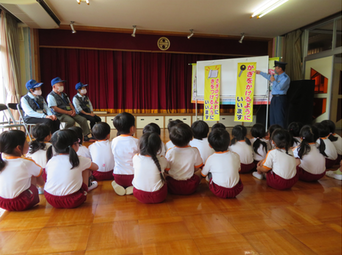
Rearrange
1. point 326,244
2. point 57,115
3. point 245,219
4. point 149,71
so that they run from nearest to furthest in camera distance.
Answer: point 326,244 < point 245,219 < point 57,115 < point 149,71

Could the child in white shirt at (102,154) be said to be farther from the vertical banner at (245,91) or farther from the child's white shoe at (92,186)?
the vertical banner at (245,91)

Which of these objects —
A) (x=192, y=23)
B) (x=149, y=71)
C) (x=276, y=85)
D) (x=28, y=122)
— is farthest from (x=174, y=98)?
(x=28, y=122)

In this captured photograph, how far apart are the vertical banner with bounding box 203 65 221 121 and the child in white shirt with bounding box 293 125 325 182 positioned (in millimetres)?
2530

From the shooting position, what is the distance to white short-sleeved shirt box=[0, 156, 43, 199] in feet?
4.72

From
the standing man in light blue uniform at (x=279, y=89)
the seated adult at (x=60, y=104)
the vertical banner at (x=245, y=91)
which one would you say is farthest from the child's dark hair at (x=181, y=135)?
the standing man in light blue uniform at (x=279, y=89)

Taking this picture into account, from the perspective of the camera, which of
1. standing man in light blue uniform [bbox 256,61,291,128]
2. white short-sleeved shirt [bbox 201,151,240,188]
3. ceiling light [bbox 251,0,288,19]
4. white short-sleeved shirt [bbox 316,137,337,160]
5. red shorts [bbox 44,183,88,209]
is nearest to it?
red shorts [bbox 44,183,88,209]

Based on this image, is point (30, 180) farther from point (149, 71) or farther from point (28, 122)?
point (149, 71)

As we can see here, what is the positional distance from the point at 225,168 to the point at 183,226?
0.56m

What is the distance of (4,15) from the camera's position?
13.3ft

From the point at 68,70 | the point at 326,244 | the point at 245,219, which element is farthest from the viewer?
the point at 68,70

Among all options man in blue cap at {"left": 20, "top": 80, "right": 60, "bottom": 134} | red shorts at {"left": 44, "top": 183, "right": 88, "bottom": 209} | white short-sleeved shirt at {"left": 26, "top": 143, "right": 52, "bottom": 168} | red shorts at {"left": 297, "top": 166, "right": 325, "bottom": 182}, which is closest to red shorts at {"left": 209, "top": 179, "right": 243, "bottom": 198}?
red shorts at {"left": 297, "top": 166, "right": 325, "bottom": 182}

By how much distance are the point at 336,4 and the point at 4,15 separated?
5953 mm

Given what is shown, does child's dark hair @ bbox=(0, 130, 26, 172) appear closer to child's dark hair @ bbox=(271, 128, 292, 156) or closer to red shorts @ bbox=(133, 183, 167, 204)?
red shorts @ bbox=(133, 183, 167, 204)

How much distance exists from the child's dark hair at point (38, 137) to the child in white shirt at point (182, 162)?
109cm
